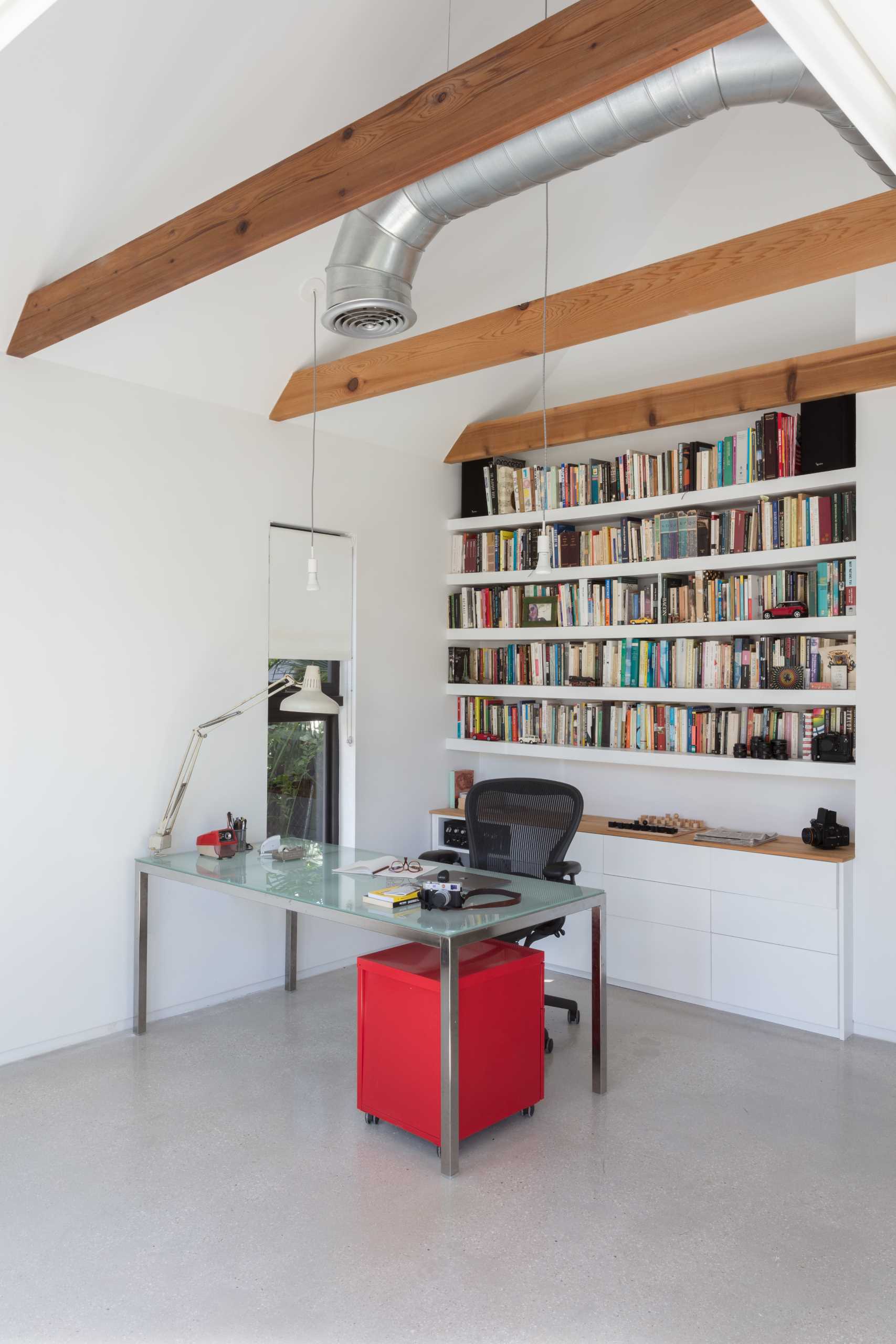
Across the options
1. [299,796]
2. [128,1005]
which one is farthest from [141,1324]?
[299,796]

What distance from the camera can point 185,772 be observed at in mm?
4469

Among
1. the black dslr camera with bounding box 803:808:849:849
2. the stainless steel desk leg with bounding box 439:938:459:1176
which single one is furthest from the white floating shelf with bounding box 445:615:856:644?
the stainless steel desk leg with bounding box 439:938:459:1176

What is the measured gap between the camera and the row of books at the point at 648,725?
4609 millimetres

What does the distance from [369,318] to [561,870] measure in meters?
2.40

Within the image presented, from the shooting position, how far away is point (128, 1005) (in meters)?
4.28

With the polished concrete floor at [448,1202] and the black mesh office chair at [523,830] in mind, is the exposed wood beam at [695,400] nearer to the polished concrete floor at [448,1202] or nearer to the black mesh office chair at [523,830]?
the black mesh office chair at [523,830]

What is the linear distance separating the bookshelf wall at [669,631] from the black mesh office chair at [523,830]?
72 centimetres

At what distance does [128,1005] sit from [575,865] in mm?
2079

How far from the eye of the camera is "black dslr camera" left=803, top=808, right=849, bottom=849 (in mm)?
4387

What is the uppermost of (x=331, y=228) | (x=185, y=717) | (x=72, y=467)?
(x=331, y=228)

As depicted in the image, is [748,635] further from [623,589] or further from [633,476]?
[633,476]

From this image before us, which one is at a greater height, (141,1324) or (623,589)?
(623,589)

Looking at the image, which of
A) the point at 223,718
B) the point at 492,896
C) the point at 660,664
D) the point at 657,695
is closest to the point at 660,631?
the point at 660,664

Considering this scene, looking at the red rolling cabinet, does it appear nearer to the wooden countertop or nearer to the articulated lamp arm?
the articulated lamp arm
